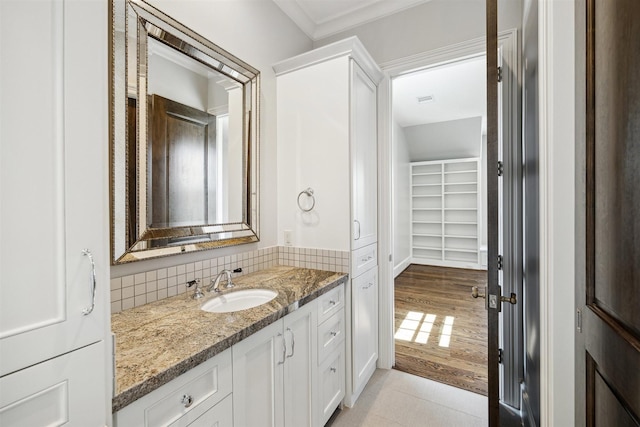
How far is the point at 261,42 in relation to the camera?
199cm

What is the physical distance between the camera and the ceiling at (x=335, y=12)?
2.18 metres

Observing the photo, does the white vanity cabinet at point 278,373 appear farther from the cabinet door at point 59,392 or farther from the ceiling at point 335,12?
the ceiling at point 335,12

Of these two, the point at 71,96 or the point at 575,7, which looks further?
the point at 575,7

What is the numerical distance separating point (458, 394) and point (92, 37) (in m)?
2.64

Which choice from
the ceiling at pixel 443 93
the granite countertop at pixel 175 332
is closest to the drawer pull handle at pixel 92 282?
the granite countertop at pixel 175 332

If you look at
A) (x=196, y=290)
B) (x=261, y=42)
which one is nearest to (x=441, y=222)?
(x=261, y=42)

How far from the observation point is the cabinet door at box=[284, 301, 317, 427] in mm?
1342

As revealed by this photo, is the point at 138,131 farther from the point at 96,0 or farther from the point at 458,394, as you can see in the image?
the point at 458,394

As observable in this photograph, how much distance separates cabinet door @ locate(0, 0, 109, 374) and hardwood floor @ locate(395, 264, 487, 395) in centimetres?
241

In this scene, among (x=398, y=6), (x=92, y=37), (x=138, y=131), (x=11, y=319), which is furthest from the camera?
(x=398, y=6)

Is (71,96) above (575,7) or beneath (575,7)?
beneath

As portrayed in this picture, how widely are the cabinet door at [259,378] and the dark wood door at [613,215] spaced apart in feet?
3.55

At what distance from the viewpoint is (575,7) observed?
931mm

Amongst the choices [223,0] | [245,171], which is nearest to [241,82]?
[223,0]
